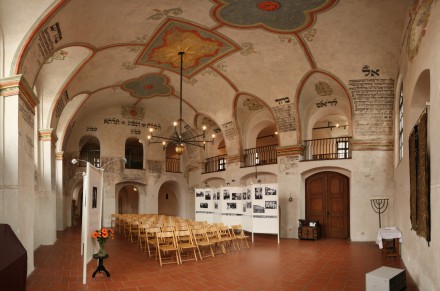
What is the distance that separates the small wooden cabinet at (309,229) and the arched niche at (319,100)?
3.61 meters

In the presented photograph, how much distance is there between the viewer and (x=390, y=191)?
13.3m

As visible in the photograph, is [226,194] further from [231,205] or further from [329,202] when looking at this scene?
[329,202]

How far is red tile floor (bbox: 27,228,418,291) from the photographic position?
721 centimetres

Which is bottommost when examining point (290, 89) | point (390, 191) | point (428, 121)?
point (390, 191)

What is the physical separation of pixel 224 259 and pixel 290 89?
8.17 meters

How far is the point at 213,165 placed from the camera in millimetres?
21156

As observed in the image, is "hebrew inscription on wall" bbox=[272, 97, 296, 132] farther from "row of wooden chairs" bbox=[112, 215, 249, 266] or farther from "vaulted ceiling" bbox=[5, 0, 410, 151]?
"row of wooden chairs" bbox=[112, 215, 249, 266]

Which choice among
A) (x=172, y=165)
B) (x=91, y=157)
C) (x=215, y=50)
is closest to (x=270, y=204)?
(x=215, y=50)

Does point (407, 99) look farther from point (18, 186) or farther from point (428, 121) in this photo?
point (18, 186)

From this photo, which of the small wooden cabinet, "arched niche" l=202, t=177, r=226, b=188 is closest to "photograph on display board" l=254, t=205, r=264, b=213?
the small wooden cabinet

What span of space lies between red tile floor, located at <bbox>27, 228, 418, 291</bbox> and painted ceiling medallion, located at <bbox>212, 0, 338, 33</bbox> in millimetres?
7253

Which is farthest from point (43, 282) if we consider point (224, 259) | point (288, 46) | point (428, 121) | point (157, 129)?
point (157, 129)

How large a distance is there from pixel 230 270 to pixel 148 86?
1216 cm

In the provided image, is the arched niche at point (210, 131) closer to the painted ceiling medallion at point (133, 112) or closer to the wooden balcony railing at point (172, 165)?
the wooden balcony railing at point (172, 165)
